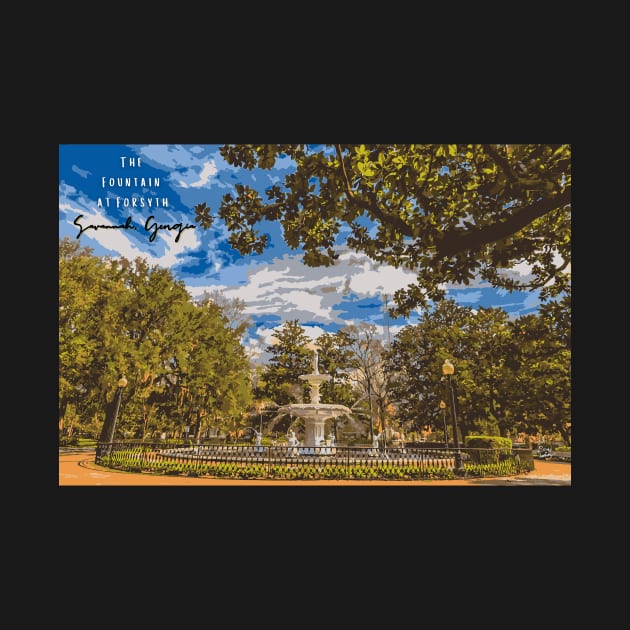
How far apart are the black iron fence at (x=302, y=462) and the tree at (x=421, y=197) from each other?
247 inches

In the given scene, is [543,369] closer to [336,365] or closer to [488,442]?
[488,442]

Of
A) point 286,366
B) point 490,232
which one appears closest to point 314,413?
point 286,366

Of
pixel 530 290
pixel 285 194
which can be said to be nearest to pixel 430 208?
pixel 285 194

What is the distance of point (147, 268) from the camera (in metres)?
16.9

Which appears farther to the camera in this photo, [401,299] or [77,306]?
[77,306]

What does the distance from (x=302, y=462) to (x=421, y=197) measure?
726 centimetres

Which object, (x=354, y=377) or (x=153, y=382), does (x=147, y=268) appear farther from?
(x=354, y=377)

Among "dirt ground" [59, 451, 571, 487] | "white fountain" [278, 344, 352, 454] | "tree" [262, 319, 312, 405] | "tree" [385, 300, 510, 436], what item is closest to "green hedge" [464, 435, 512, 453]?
"dirt ground" [59, 451, 571, 487]

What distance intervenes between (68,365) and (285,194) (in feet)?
40.9

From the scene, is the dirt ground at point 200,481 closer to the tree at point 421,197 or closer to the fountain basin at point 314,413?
the fountain basin at point 314,413

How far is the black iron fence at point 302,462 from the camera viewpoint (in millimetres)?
10719

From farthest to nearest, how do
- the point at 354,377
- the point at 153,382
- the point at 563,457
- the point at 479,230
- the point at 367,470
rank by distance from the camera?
the point at 354,377, the point at 153,382, the point at 563,457, the point at 367,470, the point at 479,230

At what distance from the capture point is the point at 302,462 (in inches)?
416

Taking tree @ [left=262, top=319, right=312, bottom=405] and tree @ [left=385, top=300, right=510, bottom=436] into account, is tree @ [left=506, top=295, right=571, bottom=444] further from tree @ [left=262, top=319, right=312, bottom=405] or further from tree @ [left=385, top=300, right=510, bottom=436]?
tree @ [left=262, top=319, right=312, bottom=405]
